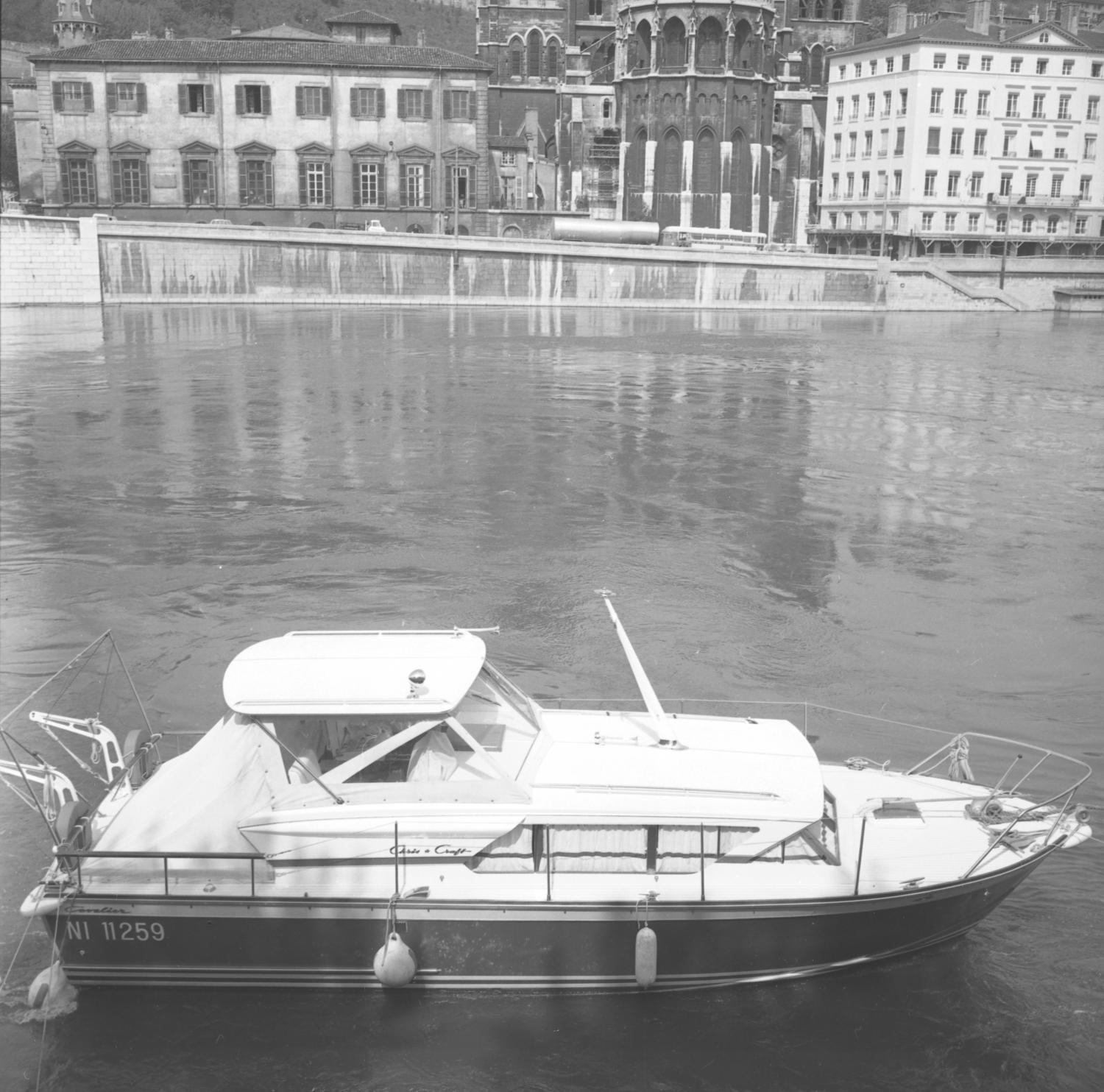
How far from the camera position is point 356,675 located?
8.66 metres

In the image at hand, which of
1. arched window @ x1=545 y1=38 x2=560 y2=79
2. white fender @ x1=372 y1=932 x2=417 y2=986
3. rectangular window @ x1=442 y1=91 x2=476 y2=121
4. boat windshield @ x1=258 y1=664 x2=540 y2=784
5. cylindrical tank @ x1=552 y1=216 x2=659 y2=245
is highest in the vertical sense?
arched window @ x1=545 y1=38 x2=560 y2=79

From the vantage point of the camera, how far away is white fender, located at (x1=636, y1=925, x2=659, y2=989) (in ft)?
25.3

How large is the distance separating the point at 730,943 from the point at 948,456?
20.5 metres

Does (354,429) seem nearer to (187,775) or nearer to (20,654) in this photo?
(20,654)

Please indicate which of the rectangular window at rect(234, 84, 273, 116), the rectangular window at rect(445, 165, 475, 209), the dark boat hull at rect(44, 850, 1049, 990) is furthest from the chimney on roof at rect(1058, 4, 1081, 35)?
the dark boat hull at rect(44, 850, 1049, 990)


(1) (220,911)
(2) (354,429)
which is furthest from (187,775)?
(2) (354,429)

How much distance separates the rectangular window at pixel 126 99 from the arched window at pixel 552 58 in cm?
2817

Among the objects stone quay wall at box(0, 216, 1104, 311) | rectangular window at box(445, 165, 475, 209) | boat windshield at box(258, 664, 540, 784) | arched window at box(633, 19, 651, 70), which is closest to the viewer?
boat windshield at box(258, 664, 540, 784)

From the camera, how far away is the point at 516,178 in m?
76.1

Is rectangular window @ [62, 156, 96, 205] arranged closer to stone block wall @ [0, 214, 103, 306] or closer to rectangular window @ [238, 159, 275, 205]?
rectangular window @ [238, 159, 275, 205]

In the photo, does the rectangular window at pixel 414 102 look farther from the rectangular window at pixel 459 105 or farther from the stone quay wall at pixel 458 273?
the stone quay wall at pixel 458 273

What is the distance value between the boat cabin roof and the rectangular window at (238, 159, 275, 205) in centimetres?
6219

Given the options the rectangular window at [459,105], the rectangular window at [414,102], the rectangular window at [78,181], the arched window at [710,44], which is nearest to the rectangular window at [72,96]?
the rectangular window at [78,181]

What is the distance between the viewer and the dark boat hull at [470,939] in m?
7.88
